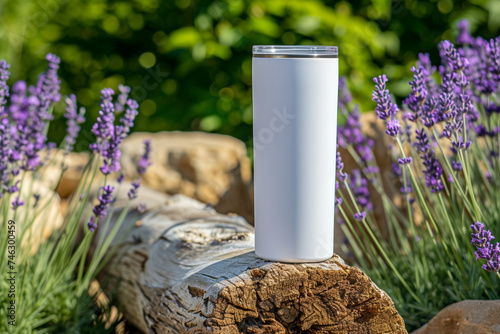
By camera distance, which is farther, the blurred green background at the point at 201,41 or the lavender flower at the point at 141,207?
the blurred green background at the point at 201,41

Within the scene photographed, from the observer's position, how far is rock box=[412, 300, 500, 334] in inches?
69.2

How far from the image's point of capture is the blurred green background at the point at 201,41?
4.38 meters

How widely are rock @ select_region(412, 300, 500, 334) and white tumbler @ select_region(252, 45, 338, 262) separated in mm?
537

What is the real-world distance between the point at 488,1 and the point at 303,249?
12.1ft

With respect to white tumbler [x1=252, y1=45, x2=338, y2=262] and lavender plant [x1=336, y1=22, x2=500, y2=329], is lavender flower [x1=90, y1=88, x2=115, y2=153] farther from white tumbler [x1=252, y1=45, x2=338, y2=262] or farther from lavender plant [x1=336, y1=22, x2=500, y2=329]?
lavender plant [x1=336, y1=22, x2=500, y2=329]

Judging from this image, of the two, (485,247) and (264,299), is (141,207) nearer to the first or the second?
(264,299)

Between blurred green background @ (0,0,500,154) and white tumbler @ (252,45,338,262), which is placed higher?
blurred green background @ (0,0,500,154)

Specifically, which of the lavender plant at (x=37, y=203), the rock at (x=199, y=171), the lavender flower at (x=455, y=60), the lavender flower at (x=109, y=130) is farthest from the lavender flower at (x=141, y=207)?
the lavender flower at (x=455, y=60)

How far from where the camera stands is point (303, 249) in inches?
62.0

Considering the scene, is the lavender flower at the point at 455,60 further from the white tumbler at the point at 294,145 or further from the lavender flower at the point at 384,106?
the white tumbler at the point at 294,145

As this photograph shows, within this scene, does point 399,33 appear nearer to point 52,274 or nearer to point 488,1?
point 488,1

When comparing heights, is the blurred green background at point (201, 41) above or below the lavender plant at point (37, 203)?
above

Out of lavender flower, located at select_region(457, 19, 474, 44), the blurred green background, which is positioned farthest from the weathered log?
the blurred green background

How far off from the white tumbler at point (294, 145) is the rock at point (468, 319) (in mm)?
537
